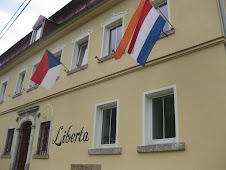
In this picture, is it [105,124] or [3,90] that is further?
[3,90]

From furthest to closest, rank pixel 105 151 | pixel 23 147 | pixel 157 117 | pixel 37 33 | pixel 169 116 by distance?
pixel 37 33 < pixel 23 147 < pixel 105 151 < pixel 157 117 < pixel 169 116

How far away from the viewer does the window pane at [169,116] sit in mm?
6179

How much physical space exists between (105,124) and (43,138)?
3.66 m

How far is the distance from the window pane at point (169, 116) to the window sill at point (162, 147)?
0.44 m

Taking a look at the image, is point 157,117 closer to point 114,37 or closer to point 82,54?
point 114,37

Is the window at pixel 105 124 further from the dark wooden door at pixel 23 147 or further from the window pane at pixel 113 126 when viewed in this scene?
the dark wooden door at pixel 23 147

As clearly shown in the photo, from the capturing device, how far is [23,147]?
11727 mm

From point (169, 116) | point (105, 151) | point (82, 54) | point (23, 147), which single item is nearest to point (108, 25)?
point (82, 54)

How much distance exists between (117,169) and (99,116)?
2.02 meters

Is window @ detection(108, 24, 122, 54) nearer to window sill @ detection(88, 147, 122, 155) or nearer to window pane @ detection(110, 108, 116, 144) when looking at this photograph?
window pane @ detection(110, 108, 116, 144)

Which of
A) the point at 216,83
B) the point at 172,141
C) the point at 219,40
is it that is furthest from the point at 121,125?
the point at 219,40

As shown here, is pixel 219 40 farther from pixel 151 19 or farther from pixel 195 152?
pixel 195 152

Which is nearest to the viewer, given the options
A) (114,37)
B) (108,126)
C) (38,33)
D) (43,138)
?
(108,126)

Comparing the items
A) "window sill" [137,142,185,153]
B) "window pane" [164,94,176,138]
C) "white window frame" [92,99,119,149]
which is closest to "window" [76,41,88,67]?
"white window frame" [92,99,119,149]
